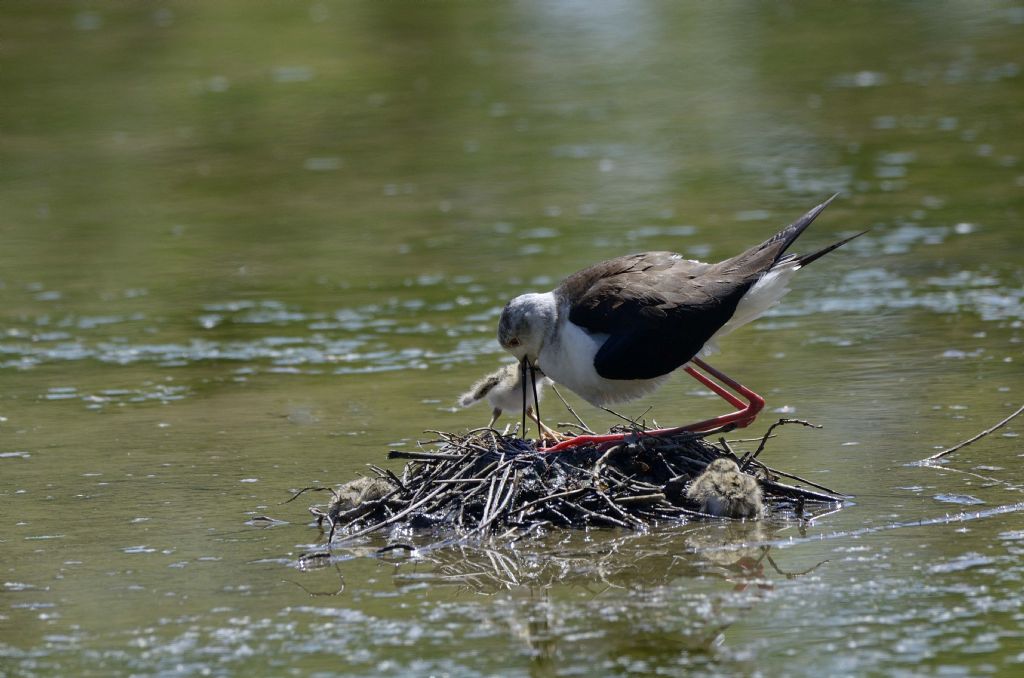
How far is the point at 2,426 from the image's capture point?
11.5 meters

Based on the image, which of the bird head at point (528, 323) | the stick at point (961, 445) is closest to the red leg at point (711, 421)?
the bird head at point (528, 323)

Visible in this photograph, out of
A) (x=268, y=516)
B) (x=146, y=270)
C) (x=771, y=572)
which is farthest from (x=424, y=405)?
(x=146, y=270)

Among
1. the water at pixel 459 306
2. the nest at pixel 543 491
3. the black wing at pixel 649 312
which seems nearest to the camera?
the water at pixel 459 306

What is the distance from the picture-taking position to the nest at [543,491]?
837 cm

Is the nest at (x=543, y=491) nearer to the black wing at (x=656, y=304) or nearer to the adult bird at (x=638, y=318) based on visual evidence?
the adult bird at (x=638, y=318)

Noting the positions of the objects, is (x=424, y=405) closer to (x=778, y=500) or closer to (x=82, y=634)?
(x=778, y=500)

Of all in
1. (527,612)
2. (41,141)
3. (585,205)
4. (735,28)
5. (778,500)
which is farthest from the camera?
(735,28)

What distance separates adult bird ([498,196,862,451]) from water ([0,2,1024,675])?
2.96ft

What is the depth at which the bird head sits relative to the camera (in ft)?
29.2

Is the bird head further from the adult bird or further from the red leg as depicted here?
the red leg

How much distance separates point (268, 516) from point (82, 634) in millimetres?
1840

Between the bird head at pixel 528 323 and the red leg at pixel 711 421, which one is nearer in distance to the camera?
the red leg at pixel 711 421

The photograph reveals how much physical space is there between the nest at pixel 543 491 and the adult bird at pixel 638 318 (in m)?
0.17

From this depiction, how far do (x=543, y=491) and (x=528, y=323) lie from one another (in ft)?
3.17
